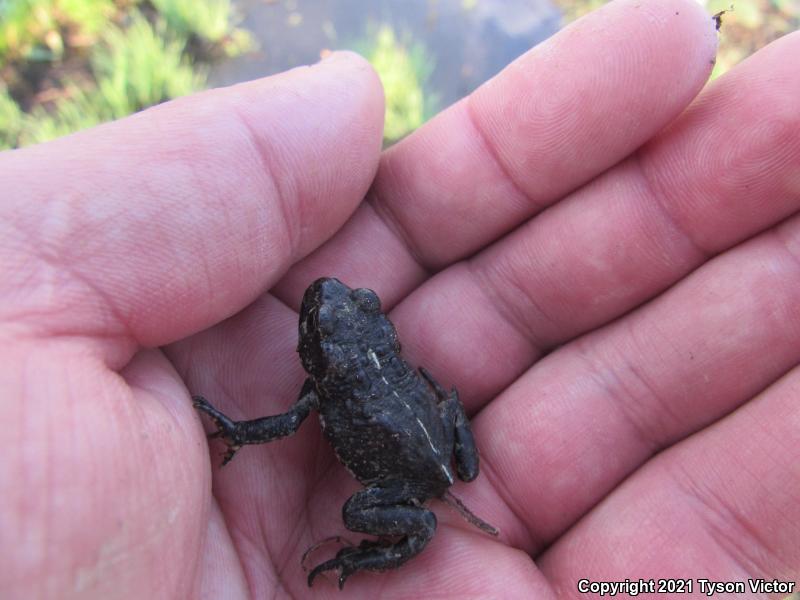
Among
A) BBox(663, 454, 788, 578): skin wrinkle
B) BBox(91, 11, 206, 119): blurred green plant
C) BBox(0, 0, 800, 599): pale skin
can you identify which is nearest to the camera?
BBox(0, 0, 800, 599): pale skin

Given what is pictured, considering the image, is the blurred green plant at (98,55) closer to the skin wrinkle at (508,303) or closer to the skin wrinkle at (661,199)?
the skin wrinkle at (508,303)

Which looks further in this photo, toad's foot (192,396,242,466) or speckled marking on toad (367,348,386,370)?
speckled marking on toad (367,348,386,370)

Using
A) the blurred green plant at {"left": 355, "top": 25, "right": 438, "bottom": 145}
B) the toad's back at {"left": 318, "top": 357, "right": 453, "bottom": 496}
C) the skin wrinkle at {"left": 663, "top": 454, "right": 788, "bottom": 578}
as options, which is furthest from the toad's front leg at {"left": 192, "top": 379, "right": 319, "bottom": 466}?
the blurred green plant at {"left": 355, "top": 25, "right": 438, "bottom": 145}

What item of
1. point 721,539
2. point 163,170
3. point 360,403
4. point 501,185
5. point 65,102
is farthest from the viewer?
point 65,102

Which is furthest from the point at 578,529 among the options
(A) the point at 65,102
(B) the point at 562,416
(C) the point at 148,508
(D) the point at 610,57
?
(A) the point at 65,102

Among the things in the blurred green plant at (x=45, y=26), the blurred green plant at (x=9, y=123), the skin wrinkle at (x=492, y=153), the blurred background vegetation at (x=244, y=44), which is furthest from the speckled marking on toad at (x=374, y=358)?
the blurred green plant at (x=45, y=26)

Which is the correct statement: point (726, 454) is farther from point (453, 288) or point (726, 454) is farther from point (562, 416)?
point (453, 288)

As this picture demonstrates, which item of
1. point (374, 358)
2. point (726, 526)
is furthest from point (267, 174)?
point (726, 526)

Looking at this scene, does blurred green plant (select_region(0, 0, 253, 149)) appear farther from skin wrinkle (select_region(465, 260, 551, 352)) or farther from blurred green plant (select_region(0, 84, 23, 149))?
skin wrinkle (select_region(465, 260, 551, 352))
